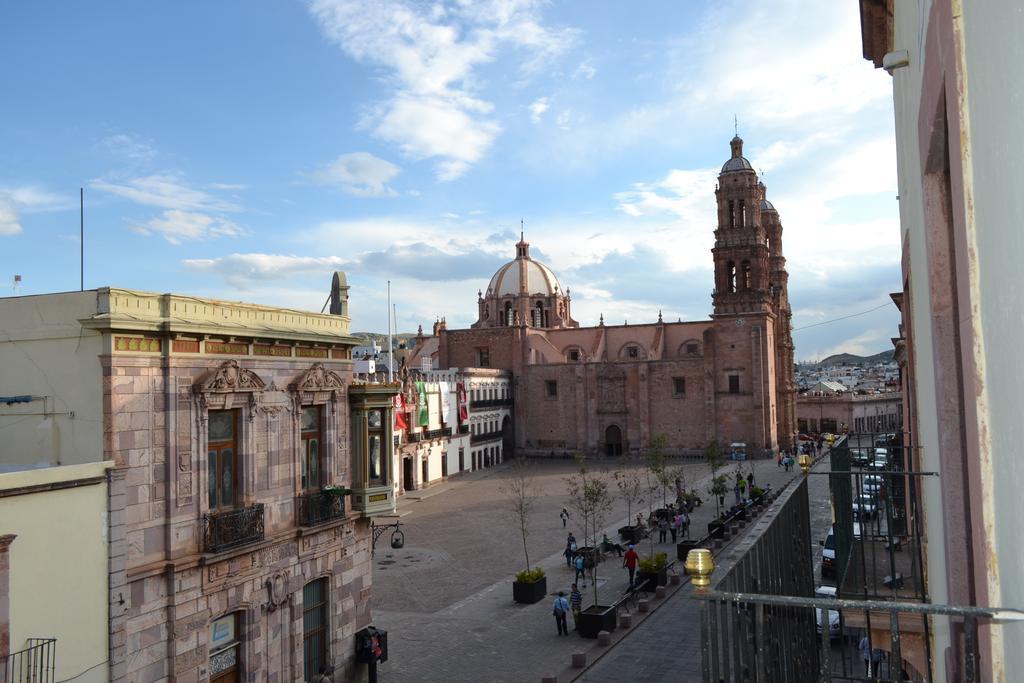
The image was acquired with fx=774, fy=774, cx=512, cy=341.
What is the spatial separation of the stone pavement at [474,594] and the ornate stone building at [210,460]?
311cm

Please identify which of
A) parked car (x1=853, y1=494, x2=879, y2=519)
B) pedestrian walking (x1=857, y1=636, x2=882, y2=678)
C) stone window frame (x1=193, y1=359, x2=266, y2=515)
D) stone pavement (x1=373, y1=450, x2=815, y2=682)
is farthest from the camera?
stone pavement (x1=373, y1=450, x2=815, y2=682)

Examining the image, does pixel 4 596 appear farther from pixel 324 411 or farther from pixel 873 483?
pixel 873 483

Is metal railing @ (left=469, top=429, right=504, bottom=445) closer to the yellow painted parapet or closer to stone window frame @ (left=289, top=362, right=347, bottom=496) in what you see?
stone window frame @ (left=289, top=362, right=347, bottom=496)

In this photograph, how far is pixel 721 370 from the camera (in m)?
55.5

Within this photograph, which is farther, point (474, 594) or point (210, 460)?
point (474, 594)

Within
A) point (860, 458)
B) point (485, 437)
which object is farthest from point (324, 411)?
point (485, 437)

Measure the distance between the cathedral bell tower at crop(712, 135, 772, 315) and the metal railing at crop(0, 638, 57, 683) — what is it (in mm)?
49552

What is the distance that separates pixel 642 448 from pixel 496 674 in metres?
42.6

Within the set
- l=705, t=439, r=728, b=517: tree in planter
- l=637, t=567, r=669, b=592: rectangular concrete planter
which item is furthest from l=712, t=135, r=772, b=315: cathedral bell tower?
l=637, t=567, r=669, b=592: rectangular concrete planter

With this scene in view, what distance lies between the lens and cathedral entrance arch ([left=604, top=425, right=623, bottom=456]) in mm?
60125

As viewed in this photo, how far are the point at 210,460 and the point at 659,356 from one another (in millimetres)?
49760

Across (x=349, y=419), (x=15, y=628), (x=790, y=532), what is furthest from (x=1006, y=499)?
(x=349, y=419)

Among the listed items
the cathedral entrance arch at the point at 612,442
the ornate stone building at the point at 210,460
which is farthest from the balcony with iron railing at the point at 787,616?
the cathedral entrance arch at the point at 612,442

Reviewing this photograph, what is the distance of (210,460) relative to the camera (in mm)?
12805
